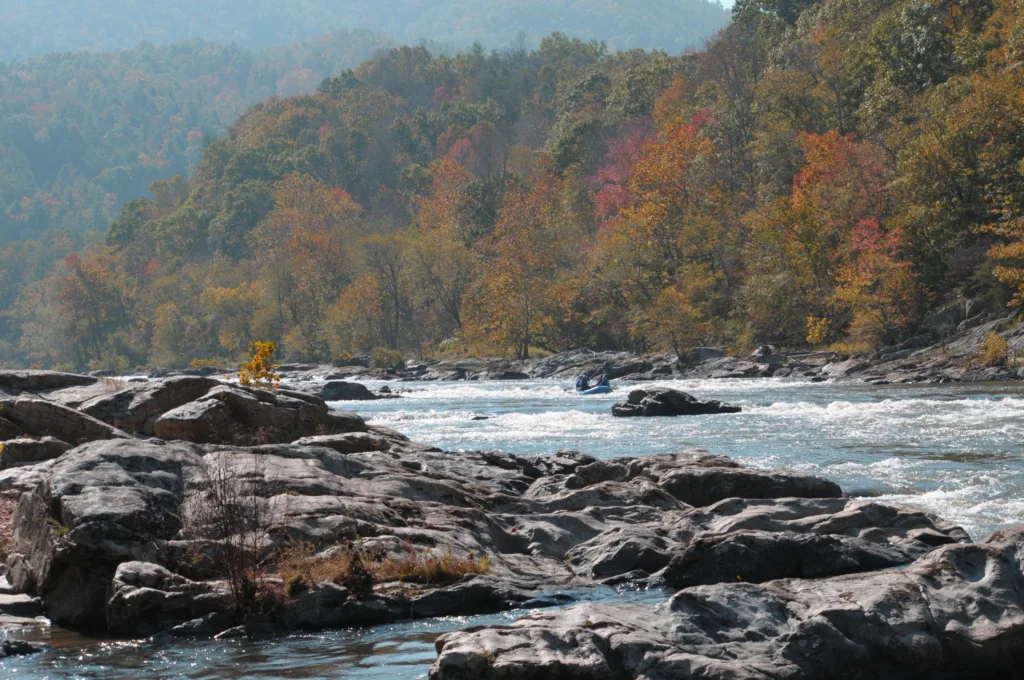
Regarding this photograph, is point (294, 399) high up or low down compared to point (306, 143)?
down

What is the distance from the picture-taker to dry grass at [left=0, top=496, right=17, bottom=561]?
40.0 ft

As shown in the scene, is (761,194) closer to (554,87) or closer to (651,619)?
(651,619)

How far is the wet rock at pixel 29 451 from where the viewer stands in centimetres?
1482

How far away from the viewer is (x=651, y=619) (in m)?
7.71

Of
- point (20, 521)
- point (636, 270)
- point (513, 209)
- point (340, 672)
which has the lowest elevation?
point (340, 672)

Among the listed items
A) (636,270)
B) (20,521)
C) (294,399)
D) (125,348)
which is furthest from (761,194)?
(125,348)

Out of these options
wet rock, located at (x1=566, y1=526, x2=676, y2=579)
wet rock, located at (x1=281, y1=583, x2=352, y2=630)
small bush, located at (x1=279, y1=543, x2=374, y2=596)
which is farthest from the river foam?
wet rock, located at (x1=281, y1=583, x2=352, y2=630)

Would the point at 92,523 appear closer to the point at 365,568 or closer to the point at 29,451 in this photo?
the point at 365,568

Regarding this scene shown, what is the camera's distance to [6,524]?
13117 mm

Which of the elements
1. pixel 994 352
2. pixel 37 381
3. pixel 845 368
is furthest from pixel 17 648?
pixel 845 368

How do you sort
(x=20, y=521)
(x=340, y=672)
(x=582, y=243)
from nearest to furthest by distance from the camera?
1. (x=340, y=672)
2. (x=20, y=521)
3. (x=582, y=243)

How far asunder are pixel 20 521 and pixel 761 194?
181 ft

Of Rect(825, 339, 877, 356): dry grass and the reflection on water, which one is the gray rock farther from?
the reflection on water

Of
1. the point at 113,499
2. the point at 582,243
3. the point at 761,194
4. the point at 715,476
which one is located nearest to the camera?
the point at 113,499
